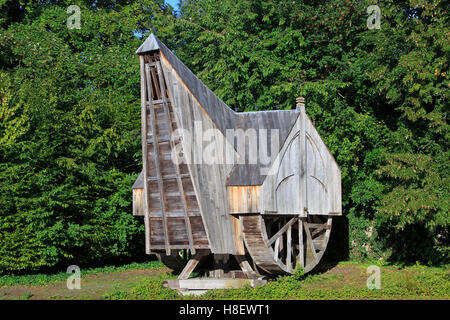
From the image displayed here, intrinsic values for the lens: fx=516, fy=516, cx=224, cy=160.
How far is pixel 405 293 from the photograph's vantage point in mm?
13695

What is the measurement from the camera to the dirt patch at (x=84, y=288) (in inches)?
546

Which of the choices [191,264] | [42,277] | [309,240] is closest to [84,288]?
[42,277]

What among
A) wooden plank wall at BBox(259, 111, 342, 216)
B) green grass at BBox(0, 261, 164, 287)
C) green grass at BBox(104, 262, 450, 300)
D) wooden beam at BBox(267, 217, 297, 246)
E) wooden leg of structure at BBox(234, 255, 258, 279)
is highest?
wooden plank wall at BBox(259, 111, 342, 216)

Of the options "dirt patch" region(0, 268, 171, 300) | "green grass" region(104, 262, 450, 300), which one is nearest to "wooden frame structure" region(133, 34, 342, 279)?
"green grass" region(104, 262, 450, 300)

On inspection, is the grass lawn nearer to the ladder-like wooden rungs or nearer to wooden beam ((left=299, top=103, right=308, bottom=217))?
wooden beam ((left=299, top=103, right=308, bottom=217))

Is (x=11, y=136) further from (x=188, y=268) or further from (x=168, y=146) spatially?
(x=188, y=268)

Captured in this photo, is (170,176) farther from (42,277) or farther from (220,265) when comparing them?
(42,277)

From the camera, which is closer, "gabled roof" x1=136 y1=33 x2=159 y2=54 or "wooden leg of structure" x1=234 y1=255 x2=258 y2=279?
"gabled roof" x1=136 y1=33 x2=159 y2=54

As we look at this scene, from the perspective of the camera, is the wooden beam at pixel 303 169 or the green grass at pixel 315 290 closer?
→ the green grass at pixel 315 290

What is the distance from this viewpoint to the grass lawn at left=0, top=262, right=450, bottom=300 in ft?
43.8

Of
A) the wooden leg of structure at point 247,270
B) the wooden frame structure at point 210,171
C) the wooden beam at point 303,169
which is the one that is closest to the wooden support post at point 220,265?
the wooden frame structure at point 210,171

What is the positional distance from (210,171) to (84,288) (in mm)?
5451

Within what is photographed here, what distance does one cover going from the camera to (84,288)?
15.2 metres

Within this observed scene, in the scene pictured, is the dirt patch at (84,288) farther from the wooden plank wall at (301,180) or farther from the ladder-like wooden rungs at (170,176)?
the wooden plank wall at (301,180)
